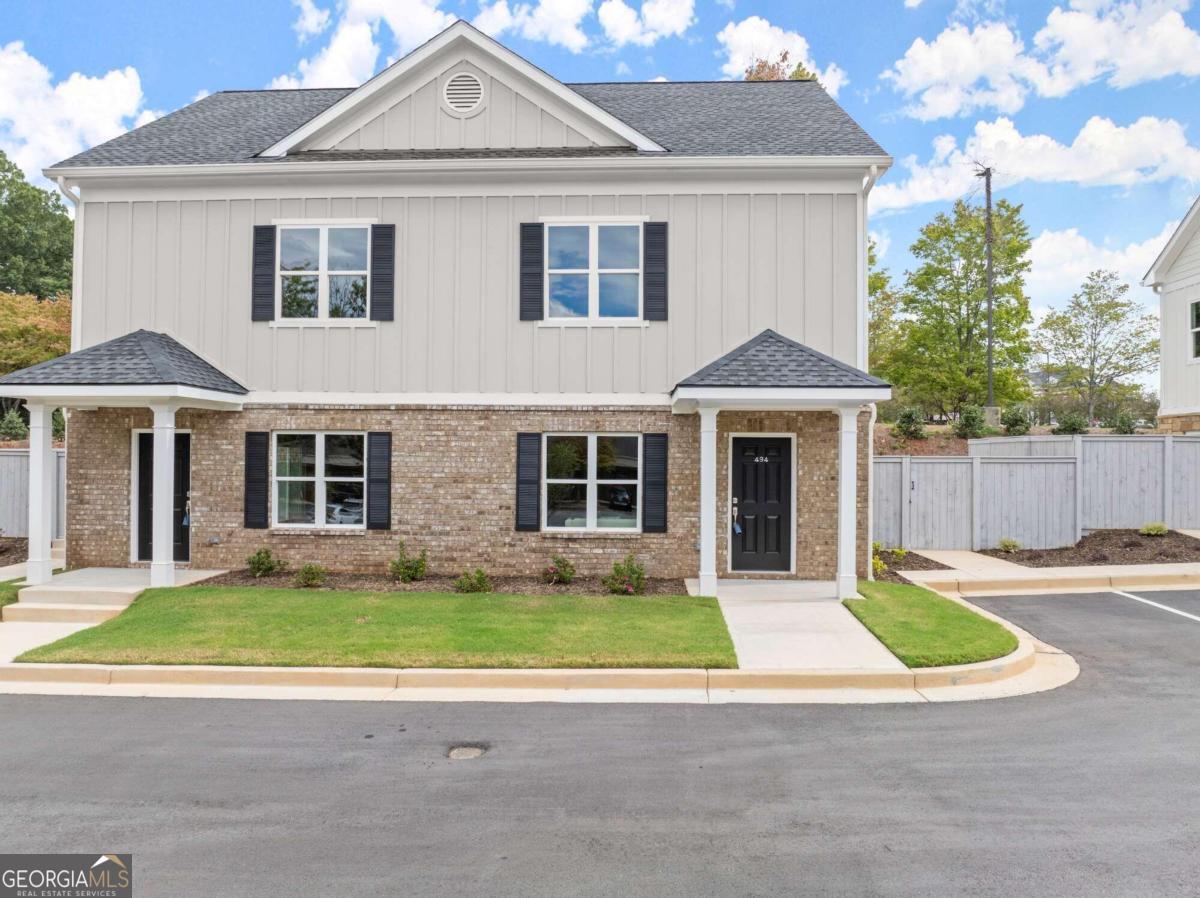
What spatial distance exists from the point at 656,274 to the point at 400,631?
637 centimetres

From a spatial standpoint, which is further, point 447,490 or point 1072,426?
point 1072,426

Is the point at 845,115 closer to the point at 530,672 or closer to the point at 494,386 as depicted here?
the point at 494,386

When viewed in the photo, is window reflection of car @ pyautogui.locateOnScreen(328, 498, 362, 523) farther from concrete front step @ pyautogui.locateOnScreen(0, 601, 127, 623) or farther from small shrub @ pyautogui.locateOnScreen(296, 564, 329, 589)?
concrete front step @ pyautogui.locateOnScreen(0, 601, 127, 623)

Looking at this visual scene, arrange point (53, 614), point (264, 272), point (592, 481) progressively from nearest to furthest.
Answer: point (53, 614) < point (592, 481) < point (264, 272)

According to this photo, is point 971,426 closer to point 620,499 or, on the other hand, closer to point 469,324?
point 620,499

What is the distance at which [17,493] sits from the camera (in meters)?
14.7

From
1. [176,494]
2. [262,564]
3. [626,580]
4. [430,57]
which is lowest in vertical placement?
[626,580]

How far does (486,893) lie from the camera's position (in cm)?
363

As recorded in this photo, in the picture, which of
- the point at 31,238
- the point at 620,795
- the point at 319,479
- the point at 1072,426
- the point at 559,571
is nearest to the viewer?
the point at 620,795

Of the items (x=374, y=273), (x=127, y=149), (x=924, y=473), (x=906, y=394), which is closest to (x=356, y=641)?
(x=374, y=273)

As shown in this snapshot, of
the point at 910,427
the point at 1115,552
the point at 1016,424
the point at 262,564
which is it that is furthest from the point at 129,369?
the point at 1016,424

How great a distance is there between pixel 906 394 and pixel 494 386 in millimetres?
25965

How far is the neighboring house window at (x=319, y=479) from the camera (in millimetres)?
11602
